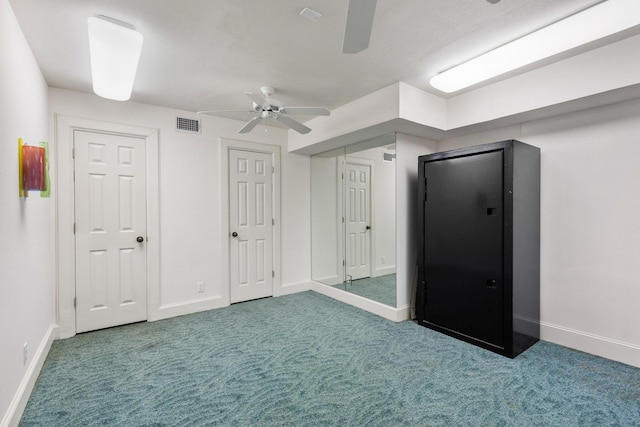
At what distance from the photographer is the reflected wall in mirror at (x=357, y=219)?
11.9 feet

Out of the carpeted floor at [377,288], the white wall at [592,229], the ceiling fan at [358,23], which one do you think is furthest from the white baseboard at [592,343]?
the ceiling fan at [358,23]

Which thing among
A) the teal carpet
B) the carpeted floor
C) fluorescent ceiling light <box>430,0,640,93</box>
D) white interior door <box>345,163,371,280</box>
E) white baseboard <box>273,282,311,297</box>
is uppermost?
fluorescent ceiling light <box>430,0,640,93</box>

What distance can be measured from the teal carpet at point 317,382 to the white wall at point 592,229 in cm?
25

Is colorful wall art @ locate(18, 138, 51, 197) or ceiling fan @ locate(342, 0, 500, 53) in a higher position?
Result: ceiling fan @ locate(342, 0, 500, 53)

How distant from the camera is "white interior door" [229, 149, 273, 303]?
4.12 meters

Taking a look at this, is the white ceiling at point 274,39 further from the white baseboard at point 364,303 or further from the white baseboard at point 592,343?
the white baseboard at point 592,343

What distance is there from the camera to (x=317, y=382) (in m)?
2.22

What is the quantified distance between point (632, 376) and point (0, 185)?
4.27 m

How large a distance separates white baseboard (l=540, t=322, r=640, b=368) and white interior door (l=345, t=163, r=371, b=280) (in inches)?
75.4

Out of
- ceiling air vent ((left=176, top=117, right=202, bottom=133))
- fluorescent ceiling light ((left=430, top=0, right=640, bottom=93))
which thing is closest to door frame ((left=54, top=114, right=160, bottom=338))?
ceiling air vent ((left=176, top=117, right=202, bottom=133))

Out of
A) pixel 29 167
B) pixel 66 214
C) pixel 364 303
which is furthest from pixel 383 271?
pixel 66 214

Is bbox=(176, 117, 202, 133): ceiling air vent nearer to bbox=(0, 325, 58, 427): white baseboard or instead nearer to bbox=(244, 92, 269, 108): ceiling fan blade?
bbox=(244, 92, 269, 108): ceiling fan blade

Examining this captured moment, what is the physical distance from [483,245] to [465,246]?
175 mm

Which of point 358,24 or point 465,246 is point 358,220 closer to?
point 465,246
